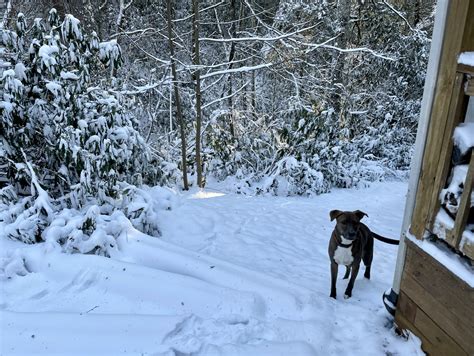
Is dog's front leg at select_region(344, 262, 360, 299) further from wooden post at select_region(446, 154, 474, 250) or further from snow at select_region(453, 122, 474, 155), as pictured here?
snow at select_region(453, 122, 474, 155)

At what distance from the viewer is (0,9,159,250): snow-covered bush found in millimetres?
4693

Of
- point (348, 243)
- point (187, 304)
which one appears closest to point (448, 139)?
point (348, 243)

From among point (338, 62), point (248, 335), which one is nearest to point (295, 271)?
point (248, 335)

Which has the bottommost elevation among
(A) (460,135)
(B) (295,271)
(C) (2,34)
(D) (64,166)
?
(B) (295,271)

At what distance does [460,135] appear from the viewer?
2322 mm

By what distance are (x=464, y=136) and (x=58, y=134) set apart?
4.65m

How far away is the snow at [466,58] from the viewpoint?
219 centimetres

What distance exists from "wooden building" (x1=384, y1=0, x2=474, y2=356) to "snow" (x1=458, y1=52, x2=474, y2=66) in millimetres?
19

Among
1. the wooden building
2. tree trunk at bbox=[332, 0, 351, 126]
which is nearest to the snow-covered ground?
the wooden building

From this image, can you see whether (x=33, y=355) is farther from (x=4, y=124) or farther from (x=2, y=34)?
(x=2, y=34)

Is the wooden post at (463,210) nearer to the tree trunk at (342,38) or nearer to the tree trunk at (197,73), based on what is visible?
the tree trunk at (197,73)

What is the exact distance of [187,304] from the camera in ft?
10.3

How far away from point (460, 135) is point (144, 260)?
122 inches

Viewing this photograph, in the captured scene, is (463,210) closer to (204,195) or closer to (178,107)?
(204,195)
